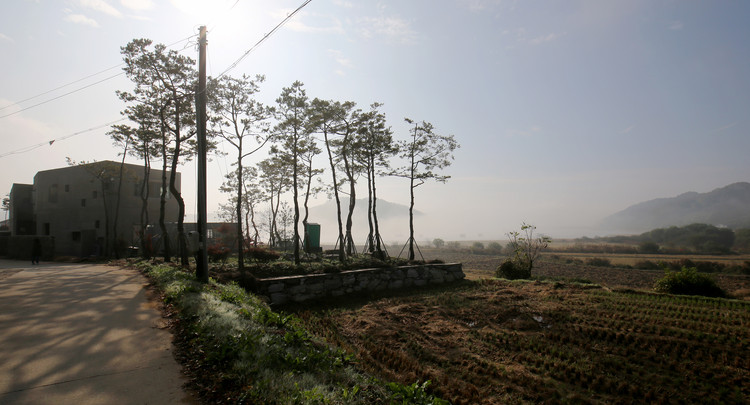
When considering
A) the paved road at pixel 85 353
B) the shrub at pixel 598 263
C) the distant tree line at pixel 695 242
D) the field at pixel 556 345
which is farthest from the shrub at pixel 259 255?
the distant tree line at pixel 695 242

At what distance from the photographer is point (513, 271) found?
56.9 ft

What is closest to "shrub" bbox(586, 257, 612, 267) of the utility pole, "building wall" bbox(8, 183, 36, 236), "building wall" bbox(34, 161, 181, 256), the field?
the field

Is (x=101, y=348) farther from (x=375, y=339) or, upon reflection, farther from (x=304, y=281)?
(x=304, y=281)

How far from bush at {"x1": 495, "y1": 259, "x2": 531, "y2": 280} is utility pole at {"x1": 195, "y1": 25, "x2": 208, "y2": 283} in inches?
521

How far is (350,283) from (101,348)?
27.1 ft

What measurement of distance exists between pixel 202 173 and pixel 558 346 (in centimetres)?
958

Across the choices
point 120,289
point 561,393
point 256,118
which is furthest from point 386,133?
point 561,393

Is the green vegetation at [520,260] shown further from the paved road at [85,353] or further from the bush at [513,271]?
the paved road at [85,353]

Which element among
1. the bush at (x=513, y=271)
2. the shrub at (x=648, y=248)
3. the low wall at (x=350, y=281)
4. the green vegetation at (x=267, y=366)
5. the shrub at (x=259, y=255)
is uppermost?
the shrub at (x=259, y=255)

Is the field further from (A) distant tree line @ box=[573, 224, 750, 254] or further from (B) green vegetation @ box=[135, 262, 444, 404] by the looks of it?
(A) distant tree line @ box=[573, 224, 750, 254]

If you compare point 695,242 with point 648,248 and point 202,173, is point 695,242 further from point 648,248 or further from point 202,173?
point 202,173

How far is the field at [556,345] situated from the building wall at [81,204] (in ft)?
91.6

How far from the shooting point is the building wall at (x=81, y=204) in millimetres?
29891

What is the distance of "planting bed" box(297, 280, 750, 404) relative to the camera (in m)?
5.24
